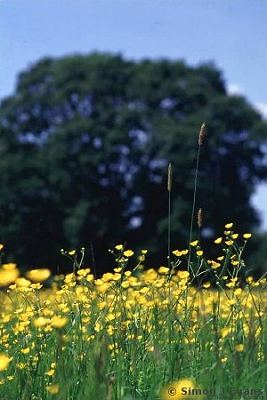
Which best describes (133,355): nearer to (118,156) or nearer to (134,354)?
(134,354)

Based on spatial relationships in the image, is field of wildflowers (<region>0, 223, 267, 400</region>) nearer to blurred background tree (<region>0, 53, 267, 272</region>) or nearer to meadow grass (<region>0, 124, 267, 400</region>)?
meadow grass (<region>0, 124, 267, 400</region>)

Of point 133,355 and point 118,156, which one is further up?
point 118,156

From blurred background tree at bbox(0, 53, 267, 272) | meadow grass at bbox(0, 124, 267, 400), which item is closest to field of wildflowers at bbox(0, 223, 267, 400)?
meadow grass at bbox(0, 124, 267, 400)

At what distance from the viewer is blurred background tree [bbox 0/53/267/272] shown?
1000 inches

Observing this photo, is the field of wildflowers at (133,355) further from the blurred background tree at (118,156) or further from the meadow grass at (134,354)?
the blurred background tree at (118,156)

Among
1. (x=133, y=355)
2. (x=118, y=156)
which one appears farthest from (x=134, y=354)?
(x=118, y=156)

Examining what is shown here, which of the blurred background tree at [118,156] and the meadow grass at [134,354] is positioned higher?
the blurred background tree at [118,156]

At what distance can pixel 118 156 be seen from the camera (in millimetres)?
26500

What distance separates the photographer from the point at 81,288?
15.6 ft

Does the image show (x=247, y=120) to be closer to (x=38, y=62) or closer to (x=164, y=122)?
(x=164, y=122)

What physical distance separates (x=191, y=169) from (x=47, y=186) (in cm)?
533

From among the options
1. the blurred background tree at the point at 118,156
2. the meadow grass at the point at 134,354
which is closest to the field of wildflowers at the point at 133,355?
the meadow grass at the point at 134,354

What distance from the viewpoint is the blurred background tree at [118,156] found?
83.3 feet

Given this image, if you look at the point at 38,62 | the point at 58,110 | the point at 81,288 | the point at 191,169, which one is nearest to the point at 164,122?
the point at 191,169
